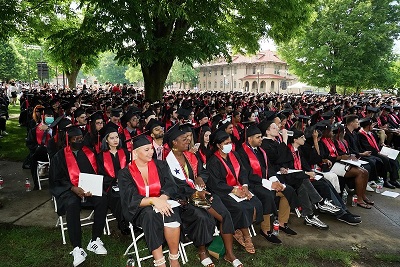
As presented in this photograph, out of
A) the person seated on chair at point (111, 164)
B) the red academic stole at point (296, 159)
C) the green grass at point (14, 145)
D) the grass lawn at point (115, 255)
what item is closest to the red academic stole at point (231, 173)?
the grass lawn at point (115, 255)

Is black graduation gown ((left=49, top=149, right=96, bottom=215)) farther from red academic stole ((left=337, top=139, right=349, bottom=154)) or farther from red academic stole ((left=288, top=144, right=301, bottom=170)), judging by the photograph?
red academic stole ((left=337, top=139, right=349, bottom=154))

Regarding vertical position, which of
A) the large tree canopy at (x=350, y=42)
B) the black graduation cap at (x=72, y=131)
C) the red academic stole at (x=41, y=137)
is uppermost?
the large tree canopy at (x=350, y=42)

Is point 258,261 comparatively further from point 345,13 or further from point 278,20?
point 345,13

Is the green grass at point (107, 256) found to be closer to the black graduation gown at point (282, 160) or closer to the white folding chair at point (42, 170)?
the black graduation gown at point (282, 160)

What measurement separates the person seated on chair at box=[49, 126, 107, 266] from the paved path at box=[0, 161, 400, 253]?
78 cm

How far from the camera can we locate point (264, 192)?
4.66m

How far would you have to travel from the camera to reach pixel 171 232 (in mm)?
3441

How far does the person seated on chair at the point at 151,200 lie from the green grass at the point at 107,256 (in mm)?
748

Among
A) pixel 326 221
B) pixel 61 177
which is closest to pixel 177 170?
pixel 61 177

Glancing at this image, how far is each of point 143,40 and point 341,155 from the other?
6366mm

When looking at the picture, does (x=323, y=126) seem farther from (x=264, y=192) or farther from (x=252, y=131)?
(x=264, y=192)

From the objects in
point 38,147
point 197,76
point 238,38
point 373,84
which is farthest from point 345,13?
point 197,76

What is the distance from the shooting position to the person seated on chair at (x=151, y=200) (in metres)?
3.39

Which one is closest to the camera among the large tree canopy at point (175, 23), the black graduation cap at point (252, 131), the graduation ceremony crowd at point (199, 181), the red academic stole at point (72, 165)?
the graduation ceremony crowd at point (199, 181)
